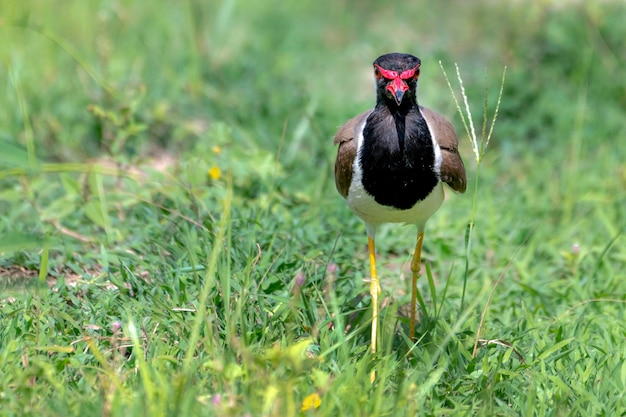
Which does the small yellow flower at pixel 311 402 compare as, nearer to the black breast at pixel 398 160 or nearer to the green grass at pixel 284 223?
the green grass at pixel 284 223

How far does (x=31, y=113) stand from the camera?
230 inches

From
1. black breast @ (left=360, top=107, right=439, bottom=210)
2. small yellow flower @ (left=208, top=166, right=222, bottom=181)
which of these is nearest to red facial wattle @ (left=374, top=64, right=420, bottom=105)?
black breast @ (left=360, top=107, right=439, bottom=210)

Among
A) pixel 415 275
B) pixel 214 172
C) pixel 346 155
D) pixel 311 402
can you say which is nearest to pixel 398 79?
pixel 346 155

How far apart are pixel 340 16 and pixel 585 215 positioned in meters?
3.72

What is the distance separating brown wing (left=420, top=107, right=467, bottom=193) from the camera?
3.74 metres

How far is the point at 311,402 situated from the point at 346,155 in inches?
50.7

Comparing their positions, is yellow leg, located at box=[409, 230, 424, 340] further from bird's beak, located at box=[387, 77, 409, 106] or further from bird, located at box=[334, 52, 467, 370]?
bird's beak, located at box=[387, 77, 409, 106]

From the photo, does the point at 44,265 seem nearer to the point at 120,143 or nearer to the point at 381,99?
the point at 381,99

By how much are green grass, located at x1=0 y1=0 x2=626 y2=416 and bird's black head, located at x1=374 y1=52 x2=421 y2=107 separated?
53 centimetres

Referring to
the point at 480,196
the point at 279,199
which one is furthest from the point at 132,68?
the point at 480,196

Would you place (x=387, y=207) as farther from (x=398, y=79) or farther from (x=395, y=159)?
(x=398, y=79)

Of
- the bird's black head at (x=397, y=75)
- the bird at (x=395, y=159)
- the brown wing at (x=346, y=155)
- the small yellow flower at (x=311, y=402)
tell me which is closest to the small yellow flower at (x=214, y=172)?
the brown wing at (x=346, y=155)

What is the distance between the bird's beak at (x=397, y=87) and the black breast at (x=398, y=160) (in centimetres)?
12

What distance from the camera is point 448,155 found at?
12.4ft
